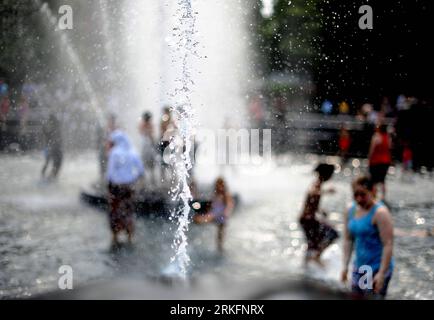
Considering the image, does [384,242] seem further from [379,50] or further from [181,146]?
[379,50]

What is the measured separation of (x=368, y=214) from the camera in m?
5.17

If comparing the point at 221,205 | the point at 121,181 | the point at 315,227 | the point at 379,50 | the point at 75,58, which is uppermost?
the point at 75,58

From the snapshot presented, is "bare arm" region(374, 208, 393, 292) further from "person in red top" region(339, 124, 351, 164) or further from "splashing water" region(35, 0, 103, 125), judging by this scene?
"splashing water" region(35, 0, 103, 125)

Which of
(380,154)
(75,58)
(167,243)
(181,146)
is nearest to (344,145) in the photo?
(380,154)

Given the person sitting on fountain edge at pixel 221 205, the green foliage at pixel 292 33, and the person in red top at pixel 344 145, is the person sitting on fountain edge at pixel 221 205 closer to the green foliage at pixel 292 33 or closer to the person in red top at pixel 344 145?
the person in red top at pixel 344 145

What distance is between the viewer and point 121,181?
330 inches

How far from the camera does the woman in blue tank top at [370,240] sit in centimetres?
502

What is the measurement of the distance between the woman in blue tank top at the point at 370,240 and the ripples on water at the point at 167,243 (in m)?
0.99

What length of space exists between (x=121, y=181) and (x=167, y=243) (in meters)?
1.07
